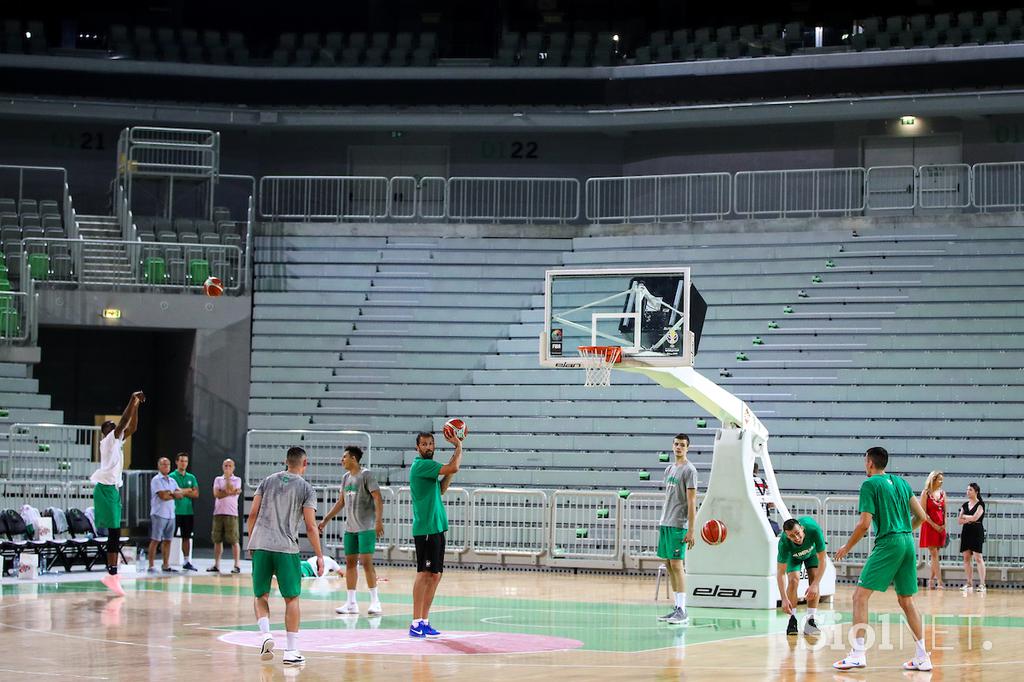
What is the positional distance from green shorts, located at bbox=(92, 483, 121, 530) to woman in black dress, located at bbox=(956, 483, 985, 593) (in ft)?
39.6

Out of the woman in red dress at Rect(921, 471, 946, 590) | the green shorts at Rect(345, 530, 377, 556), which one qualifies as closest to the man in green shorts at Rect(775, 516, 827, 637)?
the green shorts at Rect(345, 530, 377, 556)

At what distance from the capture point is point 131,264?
30.0 metres

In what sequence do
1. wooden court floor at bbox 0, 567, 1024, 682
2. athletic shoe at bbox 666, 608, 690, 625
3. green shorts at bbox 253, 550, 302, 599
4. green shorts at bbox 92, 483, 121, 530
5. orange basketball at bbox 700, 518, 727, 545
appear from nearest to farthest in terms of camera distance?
1. wooden court floor at bbox 0, 567, 1024, 682
2. green shorts at bbox 253, 550, 302, 599
3. athletic shoe at bbox 666, 608, 690, 625
4. orange basketball at bbox 700, 518, 727, 545
5. green shorts at bbox 92, 483, 121, 530

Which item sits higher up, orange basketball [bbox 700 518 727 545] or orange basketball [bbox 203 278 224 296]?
orange basketball [bbox 203 278 224 296]

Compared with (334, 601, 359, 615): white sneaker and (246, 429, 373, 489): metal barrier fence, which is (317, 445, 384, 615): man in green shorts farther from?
(246, 429, 373, 489): metal barrier fence

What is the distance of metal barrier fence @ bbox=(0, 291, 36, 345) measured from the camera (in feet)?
92.9

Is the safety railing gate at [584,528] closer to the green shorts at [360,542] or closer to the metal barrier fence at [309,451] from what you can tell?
the metal barrier fence at [309,451]

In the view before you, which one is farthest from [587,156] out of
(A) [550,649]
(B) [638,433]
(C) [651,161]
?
(A) [550,649]

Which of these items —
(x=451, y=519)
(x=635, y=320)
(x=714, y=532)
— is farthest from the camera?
(x=451, y=519)

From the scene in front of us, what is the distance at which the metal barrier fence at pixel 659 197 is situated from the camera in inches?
1284

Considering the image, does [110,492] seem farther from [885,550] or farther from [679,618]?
[885,550]

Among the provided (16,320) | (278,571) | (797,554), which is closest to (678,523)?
(797,554)

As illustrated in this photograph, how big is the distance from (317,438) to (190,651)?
15003 mm

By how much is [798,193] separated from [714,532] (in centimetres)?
1641
